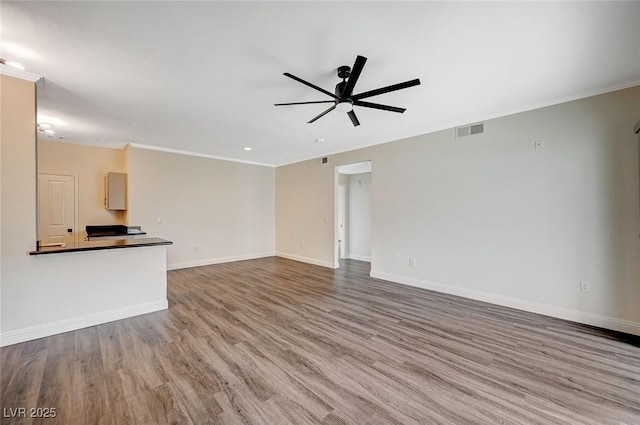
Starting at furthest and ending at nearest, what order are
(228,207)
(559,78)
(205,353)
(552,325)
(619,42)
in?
1. (228,207)
2. (552,325)
3. (559,78)
4. (205,353)
5. (619,42)

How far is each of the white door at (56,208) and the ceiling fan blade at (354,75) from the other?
20.2ft

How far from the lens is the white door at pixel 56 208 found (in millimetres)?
5082

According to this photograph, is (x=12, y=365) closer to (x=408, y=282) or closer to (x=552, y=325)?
(x=408, y=282)

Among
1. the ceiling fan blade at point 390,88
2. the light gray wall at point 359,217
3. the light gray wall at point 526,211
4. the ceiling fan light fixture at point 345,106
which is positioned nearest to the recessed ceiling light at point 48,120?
the ceiling fan light fixture at point 345,106

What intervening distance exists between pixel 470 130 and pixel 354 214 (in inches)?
157

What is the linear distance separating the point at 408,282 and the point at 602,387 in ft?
9.23

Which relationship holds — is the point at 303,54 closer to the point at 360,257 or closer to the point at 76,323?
the point at 76,323

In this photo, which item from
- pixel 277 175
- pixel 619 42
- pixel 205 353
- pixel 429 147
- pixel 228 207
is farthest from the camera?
pixel 277 175

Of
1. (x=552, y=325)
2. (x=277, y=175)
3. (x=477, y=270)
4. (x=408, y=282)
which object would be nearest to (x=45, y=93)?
(x=277, y=175)

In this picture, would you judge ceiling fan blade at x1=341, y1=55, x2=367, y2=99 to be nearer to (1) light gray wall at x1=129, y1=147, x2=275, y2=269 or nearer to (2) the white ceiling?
(2) the white ceiling

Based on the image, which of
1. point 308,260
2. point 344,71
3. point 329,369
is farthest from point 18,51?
point 308,260

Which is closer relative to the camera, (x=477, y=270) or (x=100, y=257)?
(x=100, y=257)

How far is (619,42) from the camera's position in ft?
7.15

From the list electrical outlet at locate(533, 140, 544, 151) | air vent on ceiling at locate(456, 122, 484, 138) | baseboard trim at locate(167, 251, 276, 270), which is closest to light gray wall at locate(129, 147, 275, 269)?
baseboard trim at locate(167, 251, 276, 270)
